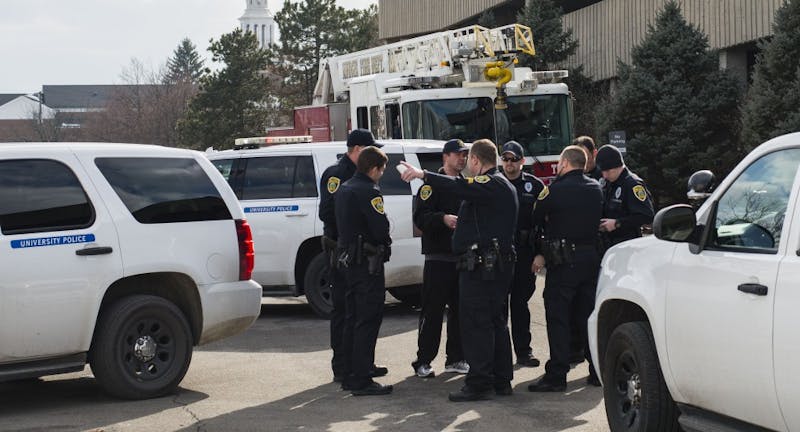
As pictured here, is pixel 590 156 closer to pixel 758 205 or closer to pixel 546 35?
pixel 758 205

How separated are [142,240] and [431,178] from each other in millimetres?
2063

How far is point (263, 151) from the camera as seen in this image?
12930 mm

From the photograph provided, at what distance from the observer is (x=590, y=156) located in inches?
401

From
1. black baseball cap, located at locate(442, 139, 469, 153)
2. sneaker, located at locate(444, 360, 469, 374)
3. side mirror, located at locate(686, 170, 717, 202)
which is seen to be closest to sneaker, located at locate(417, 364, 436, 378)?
sneaker, located at locate(444, 360, 469, 374)

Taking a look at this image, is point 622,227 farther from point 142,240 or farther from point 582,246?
point 142,240

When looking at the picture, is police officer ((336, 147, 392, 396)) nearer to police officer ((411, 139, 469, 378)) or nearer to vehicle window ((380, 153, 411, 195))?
police officer ((411, 139, 469, 378))

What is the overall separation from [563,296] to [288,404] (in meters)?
2.15

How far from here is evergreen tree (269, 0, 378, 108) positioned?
65938 mm

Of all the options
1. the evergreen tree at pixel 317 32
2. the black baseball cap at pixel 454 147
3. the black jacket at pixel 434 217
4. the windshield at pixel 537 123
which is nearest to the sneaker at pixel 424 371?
the black jacket at pixel 434 217

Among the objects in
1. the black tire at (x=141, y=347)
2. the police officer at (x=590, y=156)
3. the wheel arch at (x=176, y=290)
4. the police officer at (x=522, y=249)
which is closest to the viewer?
the black tire at (x=141, y=347)

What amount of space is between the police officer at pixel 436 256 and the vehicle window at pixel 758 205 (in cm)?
340

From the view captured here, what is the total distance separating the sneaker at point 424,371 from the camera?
934 centimetres

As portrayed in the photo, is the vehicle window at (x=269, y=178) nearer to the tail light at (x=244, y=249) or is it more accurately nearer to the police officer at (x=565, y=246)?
the tail light at (x=244, y=249)

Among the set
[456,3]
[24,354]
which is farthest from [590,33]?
[24,354]
